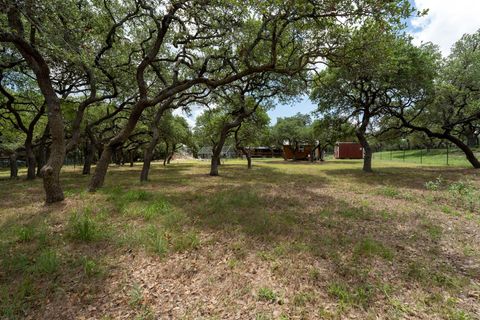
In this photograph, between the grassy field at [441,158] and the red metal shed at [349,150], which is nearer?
the grassy field at [441,158]

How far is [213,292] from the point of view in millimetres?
2787

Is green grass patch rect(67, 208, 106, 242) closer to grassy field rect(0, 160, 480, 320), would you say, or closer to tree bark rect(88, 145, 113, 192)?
grassy field rect(0, 160, 480, 320)

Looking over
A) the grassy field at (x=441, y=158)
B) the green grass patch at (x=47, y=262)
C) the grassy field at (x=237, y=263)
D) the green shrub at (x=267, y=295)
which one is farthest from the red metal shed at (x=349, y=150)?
the green grass patch at (x=47, y=262)

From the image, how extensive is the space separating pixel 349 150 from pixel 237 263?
46718mm

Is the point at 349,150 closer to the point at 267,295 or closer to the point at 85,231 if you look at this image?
the point at 267,295

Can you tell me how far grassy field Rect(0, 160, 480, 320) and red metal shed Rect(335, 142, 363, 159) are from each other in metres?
41.1

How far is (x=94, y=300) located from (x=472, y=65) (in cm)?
2207

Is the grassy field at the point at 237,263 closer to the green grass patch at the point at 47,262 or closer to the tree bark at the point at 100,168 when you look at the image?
the green grass patch at the point at 47,262

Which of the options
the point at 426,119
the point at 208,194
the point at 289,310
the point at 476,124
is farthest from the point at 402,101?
the point at 289,310

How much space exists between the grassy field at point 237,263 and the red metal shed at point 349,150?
135 ft

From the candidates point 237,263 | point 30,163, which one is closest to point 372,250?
point 237,263

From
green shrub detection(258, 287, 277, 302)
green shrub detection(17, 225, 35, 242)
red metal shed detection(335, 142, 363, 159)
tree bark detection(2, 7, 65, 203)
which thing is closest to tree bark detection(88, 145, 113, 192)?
tree bark detection(2, 7, 65, 203)

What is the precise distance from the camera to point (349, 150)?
145 ft

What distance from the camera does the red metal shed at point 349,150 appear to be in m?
44.0
